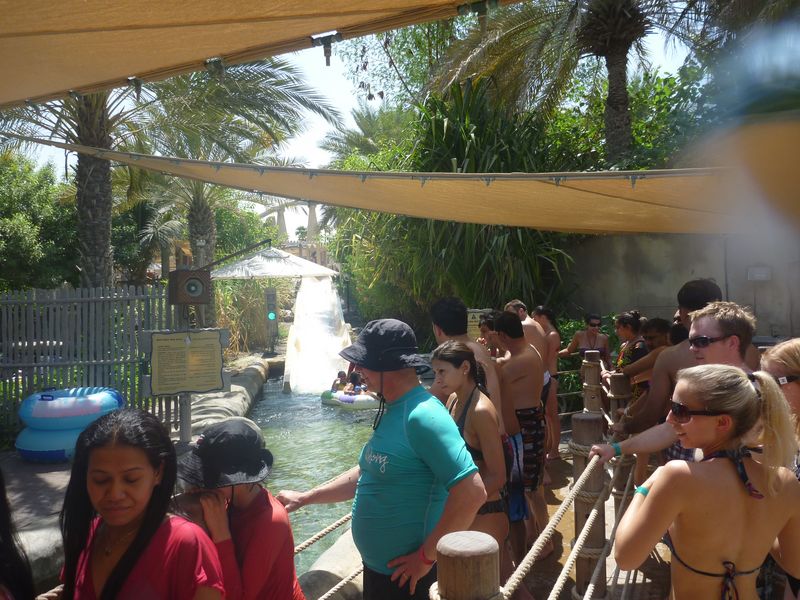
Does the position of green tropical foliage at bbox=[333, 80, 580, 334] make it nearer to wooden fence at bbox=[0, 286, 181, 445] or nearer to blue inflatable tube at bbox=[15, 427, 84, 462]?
wooden fence at bbox=[0, 286, 181, 445]

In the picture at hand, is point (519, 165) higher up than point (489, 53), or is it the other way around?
point (489, 53)

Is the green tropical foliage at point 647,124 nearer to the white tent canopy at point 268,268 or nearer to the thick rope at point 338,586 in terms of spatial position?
the white tent canopy at point 268,268

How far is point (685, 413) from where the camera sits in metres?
1.94

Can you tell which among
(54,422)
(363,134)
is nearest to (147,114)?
(54,422)

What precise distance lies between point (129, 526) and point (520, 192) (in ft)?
12.6

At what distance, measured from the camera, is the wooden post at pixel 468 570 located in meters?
1.59

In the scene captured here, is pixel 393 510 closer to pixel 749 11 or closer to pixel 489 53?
pixel 749 11

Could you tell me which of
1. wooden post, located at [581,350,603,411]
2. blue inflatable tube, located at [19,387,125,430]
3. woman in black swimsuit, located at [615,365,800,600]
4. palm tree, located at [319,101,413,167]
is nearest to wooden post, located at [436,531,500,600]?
woman in black swimsuit, located at [615,365,800,600]

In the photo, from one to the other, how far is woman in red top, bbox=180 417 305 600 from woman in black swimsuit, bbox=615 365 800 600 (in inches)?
38.0

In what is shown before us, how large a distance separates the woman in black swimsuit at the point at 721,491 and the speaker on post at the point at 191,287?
20.6 ft

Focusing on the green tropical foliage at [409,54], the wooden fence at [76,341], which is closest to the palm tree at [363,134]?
the green tropical foliage at [409,54]

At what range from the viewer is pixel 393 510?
91.9 inches

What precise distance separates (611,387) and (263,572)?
3.29 m

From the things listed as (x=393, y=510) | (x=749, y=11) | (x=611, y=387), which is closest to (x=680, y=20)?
(x=749, y=11)
